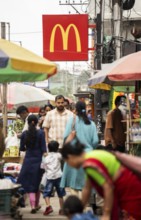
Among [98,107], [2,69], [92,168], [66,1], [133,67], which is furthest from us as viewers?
[66,1]

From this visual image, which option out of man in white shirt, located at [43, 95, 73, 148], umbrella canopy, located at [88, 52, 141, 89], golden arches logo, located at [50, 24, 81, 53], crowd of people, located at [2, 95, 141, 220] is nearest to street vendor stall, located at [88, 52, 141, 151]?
umbrella canopy, located at [88, 52, 141, 89]

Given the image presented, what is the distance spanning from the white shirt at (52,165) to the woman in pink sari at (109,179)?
168 inches

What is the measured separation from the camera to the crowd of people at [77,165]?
628cm

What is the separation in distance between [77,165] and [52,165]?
457cm

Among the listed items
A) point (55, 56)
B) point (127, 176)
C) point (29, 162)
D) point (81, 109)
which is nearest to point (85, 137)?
point (81, 109)

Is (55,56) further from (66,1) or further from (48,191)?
(66,1)

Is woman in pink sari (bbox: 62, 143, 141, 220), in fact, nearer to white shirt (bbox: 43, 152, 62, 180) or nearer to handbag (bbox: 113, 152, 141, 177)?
handbag (bbox: 113, 152, 141, 177)

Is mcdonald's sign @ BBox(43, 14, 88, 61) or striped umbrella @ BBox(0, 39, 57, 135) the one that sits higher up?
mcdonald's sign @ BBox(43, 14, 88, 61)

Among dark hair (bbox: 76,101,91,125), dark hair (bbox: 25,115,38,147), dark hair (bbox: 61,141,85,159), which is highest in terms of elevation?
dark hair (bbox: 76,101,91,125)

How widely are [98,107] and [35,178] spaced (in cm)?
1134

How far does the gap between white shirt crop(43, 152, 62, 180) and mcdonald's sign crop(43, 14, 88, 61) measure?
8.52 metres

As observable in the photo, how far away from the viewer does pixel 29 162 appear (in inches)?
432

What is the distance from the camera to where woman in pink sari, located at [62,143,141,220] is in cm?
624

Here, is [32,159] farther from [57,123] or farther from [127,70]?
[127,70]
